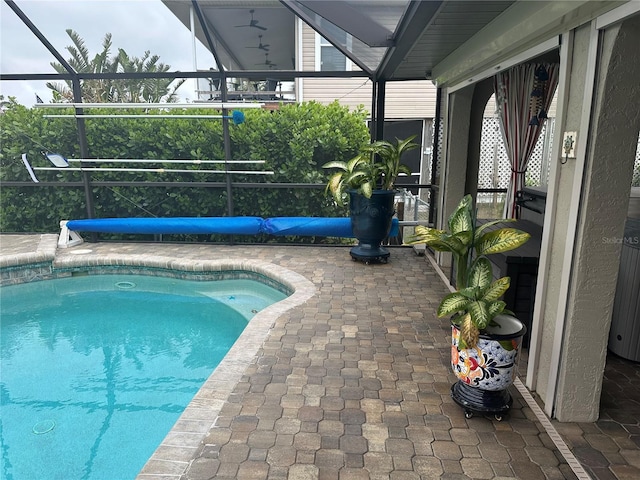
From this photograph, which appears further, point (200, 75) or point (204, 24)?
point (200, 75)

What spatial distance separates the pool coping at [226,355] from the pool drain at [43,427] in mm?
1109

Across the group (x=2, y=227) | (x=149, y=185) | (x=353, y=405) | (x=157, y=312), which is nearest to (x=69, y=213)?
(x=2, y=227)

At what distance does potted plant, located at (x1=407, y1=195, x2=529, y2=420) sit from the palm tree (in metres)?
10.3

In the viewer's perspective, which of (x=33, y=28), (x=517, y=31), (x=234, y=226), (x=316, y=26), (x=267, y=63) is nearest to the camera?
(x=517, y=31)

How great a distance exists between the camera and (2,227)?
272 inches

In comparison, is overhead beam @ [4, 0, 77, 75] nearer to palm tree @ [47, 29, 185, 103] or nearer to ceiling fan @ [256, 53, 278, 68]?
palm tree @ [47, 29, 185, 103]

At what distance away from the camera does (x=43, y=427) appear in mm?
2811

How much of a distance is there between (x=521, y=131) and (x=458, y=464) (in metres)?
4.04

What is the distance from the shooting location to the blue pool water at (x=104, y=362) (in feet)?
8.48

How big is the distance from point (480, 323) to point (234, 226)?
440 cm

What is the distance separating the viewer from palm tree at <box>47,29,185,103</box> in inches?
444

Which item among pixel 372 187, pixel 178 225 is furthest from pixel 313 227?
pixel 178 225

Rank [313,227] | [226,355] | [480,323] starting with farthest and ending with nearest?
[313,227] → [226,355] → [480,323]

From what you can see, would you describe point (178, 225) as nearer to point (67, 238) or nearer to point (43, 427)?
point (67, 238)
